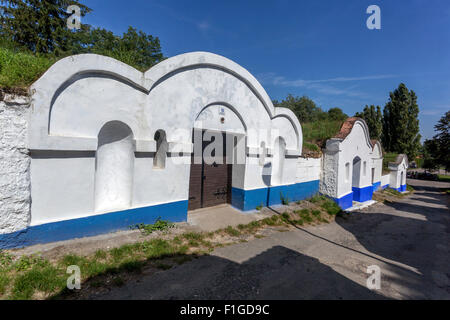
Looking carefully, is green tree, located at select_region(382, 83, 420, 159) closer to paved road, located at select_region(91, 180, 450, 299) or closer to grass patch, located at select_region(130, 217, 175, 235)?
paved road, located at select_region(91, 180, 450, 299)

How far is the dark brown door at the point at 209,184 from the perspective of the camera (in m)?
7.38

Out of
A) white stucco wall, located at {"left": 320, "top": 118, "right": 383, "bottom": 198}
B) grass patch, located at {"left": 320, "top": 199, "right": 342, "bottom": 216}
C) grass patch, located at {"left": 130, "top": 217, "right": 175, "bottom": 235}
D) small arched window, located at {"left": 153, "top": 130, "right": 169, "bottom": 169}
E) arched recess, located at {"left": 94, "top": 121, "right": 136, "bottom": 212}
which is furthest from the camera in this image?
white stucco wall, located at {"left": 320, "top": 118, "right": 383, "bottom": 198}

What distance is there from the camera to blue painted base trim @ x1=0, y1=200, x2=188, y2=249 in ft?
13.5

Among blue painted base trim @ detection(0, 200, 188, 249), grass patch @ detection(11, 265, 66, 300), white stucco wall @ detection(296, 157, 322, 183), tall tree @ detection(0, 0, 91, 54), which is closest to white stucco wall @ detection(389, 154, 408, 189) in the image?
white stucco wall @ detection(296, 157, 322, 183)

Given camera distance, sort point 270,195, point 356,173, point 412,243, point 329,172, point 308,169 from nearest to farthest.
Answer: point 412,243
point 270,195
point 308,169
point 329,172
point 356,173

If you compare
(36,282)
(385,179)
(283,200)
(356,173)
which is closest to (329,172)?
(356,173)

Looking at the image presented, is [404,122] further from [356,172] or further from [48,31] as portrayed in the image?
[48,31]

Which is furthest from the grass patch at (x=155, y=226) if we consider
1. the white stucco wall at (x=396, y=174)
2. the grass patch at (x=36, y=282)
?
the white stucco wall at (x=396, y=174)

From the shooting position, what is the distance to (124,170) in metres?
5.58

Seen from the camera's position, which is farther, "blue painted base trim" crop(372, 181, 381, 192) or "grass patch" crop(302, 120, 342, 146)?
"blue painted base trim" crop(372, 181, 381, 192)

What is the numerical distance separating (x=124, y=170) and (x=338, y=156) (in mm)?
9306

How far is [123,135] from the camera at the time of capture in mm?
5453

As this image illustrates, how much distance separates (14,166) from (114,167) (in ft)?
6.00

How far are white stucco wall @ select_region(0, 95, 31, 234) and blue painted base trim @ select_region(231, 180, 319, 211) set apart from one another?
5.64 metres
